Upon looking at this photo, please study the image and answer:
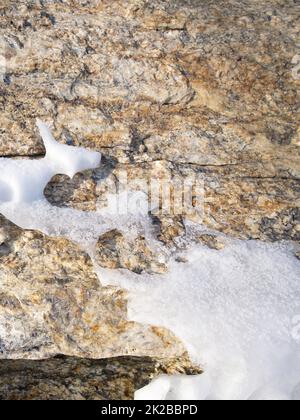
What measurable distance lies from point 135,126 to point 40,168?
1341mm

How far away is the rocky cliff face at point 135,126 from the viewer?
16.5 feet

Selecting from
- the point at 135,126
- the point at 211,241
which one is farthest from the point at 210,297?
the point at 135,126

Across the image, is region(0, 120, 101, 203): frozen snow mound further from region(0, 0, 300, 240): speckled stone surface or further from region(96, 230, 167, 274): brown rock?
region(96, 230, 167, 274): brown rock

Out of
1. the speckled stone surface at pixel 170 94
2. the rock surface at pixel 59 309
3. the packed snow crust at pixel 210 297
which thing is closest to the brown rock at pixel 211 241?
the packed snow crust at pixel 210 297

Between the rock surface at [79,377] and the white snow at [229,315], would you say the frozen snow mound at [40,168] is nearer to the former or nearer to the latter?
the white snow at [229,315]

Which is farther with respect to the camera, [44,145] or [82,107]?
[82,107]

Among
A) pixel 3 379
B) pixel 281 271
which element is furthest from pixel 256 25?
pixel 3 379

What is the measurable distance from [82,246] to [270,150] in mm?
2653

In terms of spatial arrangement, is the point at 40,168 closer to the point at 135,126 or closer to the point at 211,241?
the point at 135,126

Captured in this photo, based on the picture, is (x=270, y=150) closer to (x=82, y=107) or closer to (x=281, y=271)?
(x=281, y=271)

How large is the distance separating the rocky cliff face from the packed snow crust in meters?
0.14

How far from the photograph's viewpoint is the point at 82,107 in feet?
20.7

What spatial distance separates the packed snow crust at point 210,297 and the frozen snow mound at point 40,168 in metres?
0.01

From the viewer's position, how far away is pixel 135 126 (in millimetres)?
6312
